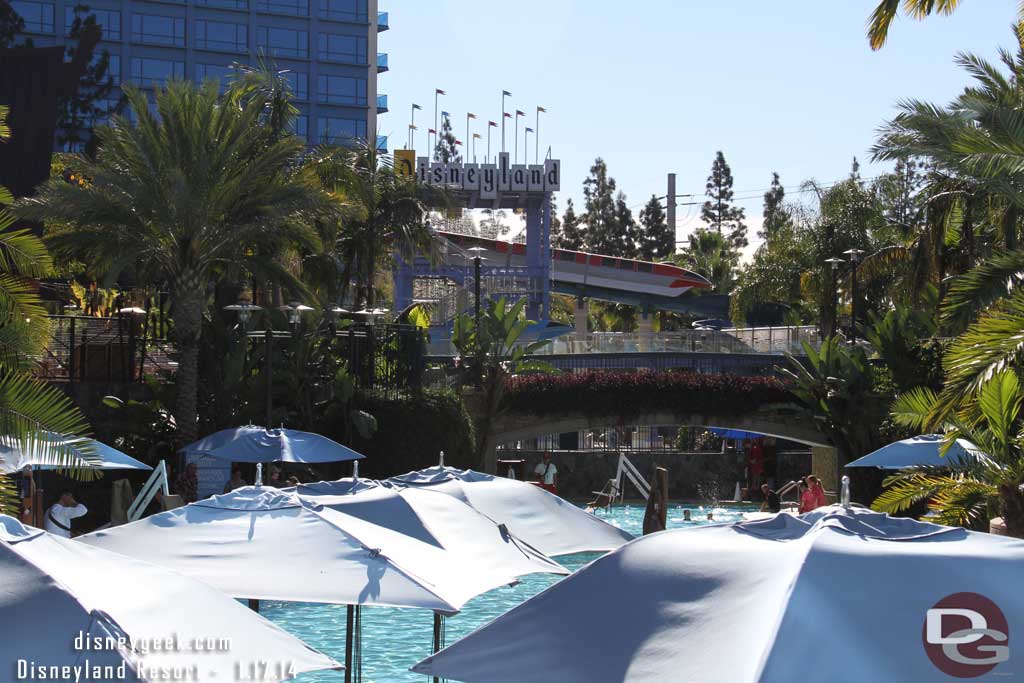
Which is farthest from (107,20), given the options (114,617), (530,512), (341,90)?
(114,617)

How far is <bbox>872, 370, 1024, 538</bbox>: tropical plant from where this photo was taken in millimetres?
12570

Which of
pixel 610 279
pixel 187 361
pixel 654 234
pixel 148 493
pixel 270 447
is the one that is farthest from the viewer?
pixel 654 234

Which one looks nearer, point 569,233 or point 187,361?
point 187,361

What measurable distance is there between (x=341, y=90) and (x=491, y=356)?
49612mm

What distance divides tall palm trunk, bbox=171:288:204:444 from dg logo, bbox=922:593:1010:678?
2144cm

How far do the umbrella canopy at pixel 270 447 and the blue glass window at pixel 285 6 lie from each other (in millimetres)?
62456

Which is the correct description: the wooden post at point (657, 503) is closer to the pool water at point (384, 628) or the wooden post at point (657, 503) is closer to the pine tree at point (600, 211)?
the pool water at point (384, 628)

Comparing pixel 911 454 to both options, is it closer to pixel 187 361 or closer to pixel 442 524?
pixel 442 524

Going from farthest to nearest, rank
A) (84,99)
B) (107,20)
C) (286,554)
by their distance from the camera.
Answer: (107,20), (84,99), (286,554)

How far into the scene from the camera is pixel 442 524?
38.9ft

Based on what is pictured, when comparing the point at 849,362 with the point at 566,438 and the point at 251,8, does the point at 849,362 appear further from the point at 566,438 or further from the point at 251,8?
the point at 251,8

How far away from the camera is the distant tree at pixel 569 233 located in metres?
101

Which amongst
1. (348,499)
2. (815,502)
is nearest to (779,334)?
(815,502)

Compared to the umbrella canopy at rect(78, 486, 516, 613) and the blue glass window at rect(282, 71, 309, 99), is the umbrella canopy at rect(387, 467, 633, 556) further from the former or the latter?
the blue glass window at rect(282, 71, 309, 99)
